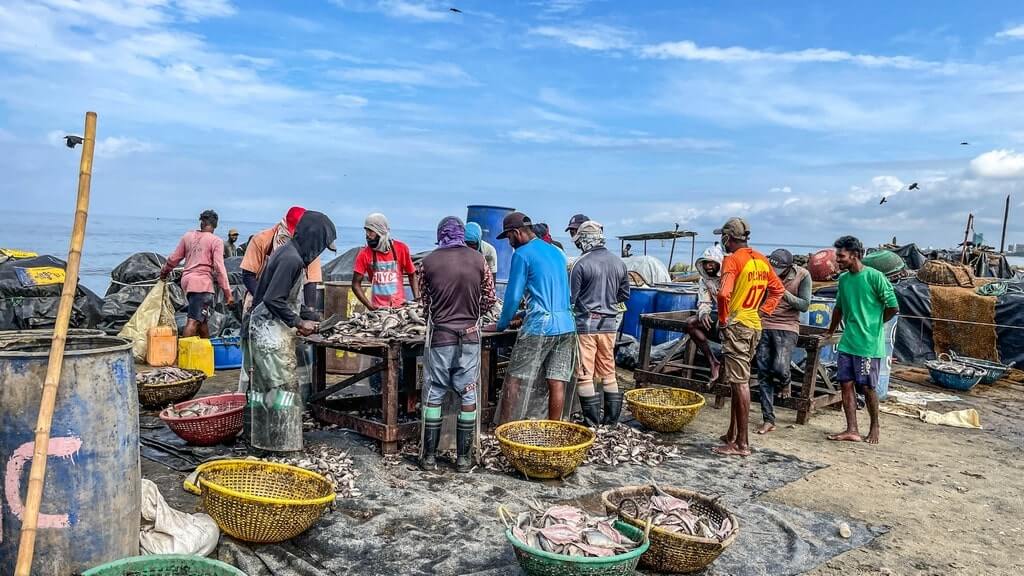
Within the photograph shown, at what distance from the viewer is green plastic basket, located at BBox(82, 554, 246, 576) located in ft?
10.5

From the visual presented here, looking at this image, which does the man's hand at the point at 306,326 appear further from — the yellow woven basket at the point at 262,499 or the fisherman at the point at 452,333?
the yellow woven basket at the point at 262,499

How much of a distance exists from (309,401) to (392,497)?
2.16 metres

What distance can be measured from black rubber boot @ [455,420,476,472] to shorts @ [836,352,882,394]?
13.7ft

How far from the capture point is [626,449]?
21.8 feet

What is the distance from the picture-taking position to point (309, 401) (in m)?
7.07

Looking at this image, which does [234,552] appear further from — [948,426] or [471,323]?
[948,426]

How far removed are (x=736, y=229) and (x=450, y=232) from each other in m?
2.77

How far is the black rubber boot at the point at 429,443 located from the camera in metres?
5.96

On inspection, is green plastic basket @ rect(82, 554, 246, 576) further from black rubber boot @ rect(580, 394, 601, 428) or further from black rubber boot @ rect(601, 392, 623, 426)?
black rubber boot @ rect(601, 392, 623, 426)

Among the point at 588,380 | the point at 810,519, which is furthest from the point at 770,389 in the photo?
the point at 810,519

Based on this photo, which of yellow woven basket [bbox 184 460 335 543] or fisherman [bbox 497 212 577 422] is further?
fisherman [bbox 497 212 577 422]

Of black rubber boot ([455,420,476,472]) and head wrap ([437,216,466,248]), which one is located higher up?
head wrap ([437,216,466,248])

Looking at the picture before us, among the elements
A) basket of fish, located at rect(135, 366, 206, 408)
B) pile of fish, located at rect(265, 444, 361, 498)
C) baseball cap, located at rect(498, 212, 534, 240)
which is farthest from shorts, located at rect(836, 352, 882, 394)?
basket of fish, located at rect(135, 366, 206, 408)

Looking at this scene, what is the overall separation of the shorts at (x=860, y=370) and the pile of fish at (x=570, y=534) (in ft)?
14.4
